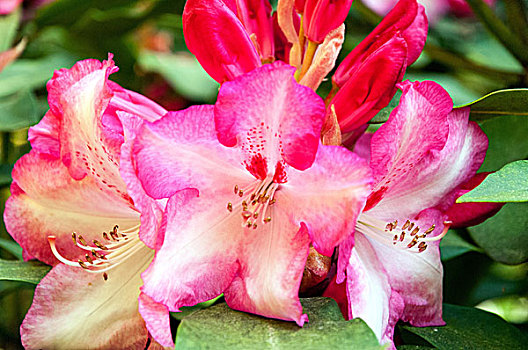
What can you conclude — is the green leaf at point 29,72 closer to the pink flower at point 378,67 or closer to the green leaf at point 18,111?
the green leaf at point 18,111

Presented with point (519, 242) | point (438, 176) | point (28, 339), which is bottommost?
point (28, 339)

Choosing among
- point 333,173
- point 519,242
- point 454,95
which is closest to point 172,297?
point 333,173

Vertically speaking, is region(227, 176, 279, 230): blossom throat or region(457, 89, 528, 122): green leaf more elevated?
region(457, 89, 528, 122): green leaf

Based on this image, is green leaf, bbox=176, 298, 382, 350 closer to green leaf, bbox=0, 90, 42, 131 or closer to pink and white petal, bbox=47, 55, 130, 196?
pink and white petal, bbox=47, 55, 130, 196

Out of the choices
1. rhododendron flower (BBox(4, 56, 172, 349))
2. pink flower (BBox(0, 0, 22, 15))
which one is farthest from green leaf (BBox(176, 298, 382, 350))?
pink flower (BBox(0, 0, 22, 15))

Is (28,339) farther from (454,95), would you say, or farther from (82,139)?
(454,95)
